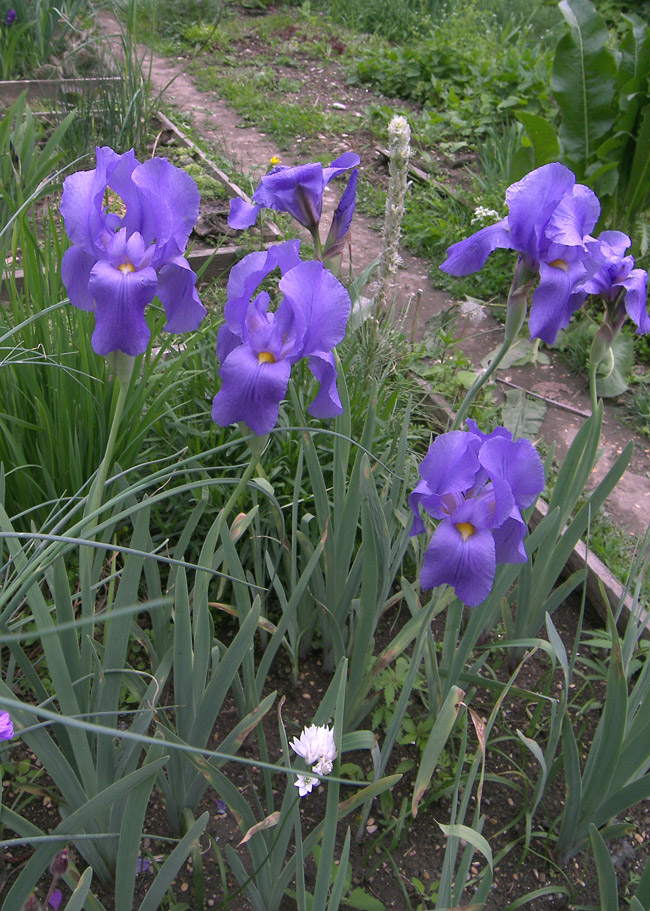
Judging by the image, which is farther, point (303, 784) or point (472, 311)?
point (472, 311)

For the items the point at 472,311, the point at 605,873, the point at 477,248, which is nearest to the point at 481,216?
the point at 472,311

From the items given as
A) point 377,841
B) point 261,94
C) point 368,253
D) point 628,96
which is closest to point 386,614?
point 377,841

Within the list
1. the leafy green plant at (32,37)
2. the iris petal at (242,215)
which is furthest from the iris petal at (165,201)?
A: the leafy green plant at (32,37)

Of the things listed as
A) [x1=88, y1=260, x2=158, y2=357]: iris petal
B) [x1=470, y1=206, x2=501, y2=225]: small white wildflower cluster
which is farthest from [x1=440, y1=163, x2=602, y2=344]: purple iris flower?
[x1=470, y1=206, x2=501, y2=225]: small white wildflower cluster

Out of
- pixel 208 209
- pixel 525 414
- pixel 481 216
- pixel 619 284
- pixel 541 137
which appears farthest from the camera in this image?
pixel 208 209

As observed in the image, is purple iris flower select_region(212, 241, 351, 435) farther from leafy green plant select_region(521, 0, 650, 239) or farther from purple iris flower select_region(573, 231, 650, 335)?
leafy green plant select_region(521, 0, 650, 239)

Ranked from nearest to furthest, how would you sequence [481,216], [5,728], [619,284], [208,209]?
[5,728]
[619,284]
[481,216]
[208,209]

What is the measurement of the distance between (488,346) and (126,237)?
2.50 metres

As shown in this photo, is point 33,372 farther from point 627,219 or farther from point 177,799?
point 627,219

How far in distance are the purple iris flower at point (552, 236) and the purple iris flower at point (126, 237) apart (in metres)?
0.55

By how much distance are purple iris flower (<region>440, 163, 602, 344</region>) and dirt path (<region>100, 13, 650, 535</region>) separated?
1.03m

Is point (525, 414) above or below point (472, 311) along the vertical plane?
below

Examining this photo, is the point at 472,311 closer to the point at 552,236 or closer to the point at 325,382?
the point at 552,236

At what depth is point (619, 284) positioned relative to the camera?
4.87 feet
